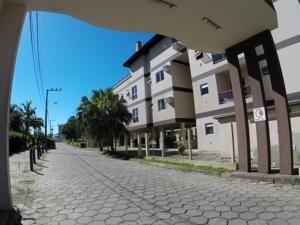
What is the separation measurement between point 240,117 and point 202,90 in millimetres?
13246

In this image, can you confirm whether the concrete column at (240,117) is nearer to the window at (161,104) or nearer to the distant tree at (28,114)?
the window at (161,104)

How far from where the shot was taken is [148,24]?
721 centimetres

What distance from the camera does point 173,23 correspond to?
23.8 ft

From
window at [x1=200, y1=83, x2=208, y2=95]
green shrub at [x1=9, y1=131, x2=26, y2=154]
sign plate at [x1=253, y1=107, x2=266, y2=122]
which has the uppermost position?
window at [x1=200, y1=83, x2=208, y2=95]

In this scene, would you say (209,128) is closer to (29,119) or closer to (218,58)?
(218,58)

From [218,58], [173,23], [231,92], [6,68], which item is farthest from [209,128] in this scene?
[6,68]

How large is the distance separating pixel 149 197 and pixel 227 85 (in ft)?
53.5

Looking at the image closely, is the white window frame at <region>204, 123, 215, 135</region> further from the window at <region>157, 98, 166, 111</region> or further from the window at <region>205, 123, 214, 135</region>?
the window at <region>157, 98, 166, 111</region>

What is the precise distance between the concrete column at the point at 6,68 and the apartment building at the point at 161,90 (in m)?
16.2

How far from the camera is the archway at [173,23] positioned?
489 centimetres

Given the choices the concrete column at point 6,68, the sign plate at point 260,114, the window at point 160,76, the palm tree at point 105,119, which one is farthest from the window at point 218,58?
the concrete column at point 6,68

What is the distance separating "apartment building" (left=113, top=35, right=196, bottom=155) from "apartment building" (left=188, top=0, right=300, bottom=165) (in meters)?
3.16

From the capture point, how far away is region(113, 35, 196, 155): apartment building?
83.6ft

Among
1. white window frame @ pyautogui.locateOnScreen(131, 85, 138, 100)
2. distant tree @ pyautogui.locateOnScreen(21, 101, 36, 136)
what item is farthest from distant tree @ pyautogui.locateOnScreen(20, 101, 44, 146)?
white window frame @ pyautogui.locateOnScreen(131, 85, 138, 100)
